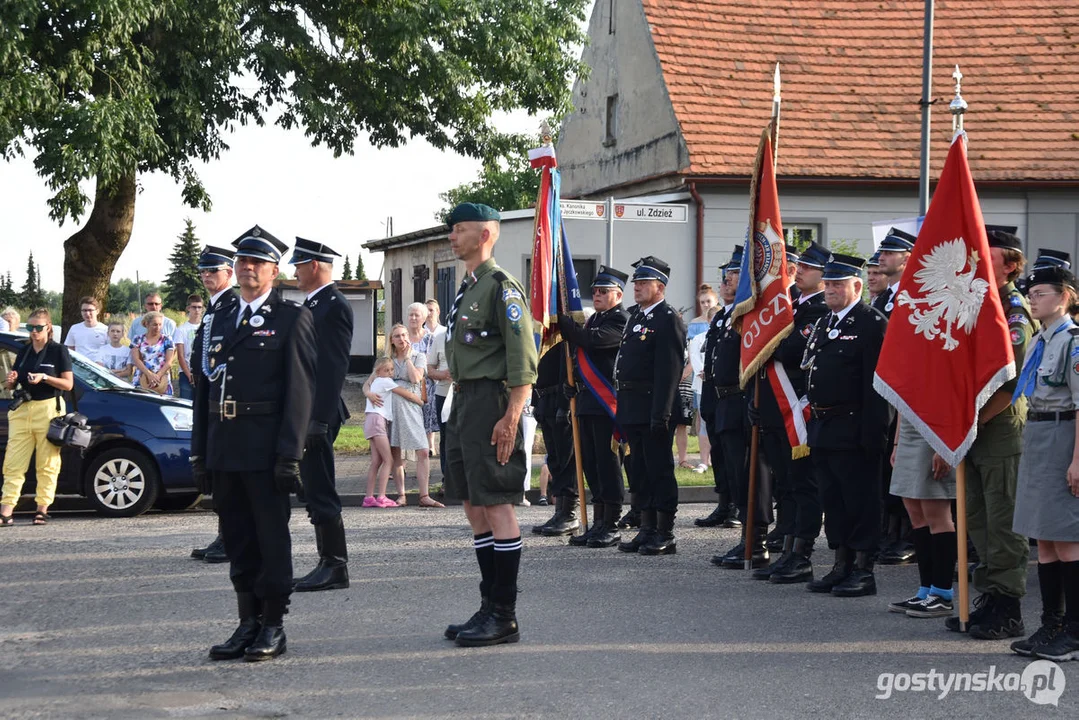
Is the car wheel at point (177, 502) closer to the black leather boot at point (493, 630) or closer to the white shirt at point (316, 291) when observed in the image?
the white shirt at point (316, 291)

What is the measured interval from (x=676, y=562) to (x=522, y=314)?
335cm

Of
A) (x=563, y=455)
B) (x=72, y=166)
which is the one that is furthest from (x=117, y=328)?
(x=563, y=455)

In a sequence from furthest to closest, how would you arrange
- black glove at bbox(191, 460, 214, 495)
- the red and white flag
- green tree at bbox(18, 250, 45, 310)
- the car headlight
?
green tree at bbox(18, 250, 45, 310) < the car headlight < the red and white flag < black glove at bbox(191, 460, 214, 495)

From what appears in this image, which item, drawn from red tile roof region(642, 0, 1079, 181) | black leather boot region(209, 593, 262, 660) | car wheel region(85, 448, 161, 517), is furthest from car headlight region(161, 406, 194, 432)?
red tile roof region(642, 0, 1079, 181)

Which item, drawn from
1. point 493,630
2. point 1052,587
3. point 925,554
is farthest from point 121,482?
point 1052,587

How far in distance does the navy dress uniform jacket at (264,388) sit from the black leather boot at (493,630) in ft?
4.13

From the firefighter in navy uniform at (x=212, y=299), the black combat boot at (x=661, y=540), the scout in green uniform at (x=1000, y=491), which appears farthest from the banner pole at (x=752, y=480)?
the firefighter in navy uniform at (x=212, y=299)

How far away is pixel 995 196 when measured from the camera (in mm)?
24375

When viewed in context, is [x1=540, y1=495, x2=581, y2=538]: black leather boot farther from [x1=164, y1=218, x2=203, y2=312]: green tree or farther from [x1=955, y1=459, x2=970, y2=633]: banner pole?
[x1=164, y1=218, x2=203, y2=312]: green tree

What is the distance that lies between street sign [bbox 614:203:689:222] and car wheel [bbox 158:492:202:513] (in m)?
5.54

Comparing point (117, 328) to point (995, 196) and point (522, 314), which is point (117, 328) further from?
point (995, 196)

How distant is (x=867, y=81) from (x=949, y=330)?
1996 centimetres

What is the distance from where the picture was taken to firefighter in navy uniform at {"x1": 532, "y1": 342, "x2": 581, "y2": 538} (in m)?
10.5

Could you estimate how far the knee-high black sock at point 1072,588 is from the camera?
6.23m
